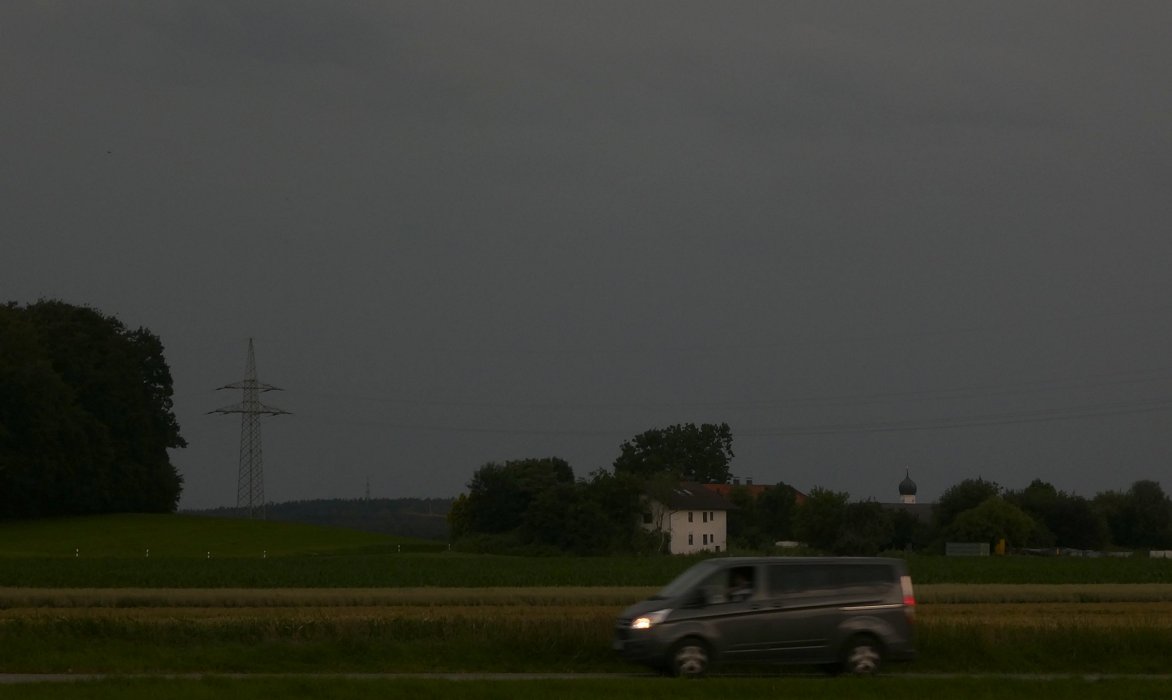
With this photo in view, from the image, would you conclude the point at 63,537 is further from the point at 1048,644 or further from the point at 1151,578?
the point at 1048,644

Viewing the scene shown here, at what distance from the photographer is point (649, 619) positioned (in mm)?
21578

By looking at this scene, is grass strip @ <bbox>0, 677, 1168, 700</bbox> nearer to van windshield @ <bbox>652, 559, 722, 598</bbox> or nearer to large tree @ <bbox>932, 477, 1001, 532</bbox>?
van windshield @ <bbox>652, 559, 722, 598</bbox>

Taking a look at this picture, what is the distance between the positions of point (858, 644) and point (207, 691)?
9832 mm

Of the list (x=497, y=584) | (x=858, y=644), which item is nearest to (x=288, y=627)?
(x=858, y=644)

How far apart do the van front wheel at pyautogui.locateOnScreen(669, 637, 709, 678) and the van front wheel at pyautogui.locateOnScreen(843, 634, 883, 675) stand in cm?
220

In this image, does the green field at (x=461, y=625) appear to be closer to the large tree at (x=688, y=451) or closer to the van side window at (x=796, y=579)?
the van side window at (x=796, y=579)

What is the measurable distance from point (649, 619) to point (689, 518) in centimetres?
9114

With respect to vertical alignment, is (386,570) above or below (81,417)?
below

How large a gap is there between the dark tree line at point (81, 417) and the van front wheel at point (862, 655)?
262 ft

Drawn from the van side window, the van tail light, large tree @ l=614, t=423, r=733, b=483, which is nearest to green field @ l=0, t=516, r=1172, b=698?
the van side window

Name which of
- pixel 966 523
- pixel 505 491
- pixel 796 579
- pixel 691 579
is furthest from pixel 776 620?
pixel 505 491

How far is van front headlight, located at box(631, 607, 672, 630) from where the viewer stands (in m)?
21.5

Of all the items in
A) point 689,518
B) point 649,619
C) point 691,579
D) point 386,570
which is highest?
point 691,579

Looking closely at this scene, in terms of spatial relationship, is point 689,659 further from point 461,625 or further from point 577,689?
point 461,625
